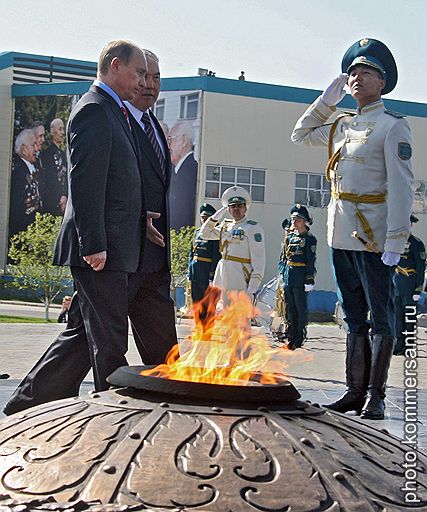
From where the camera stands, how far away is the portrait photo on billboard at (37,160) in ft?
142

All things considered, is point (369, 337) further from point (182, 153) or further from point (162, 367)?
point (182, 153)

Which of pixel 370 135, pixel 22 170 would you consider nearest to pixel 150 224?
pixel 370 135

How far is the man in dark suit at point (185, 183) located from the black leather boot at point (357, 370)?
34.4 m

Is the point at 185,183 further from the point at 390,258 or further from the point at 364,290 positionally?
the point at 390,258

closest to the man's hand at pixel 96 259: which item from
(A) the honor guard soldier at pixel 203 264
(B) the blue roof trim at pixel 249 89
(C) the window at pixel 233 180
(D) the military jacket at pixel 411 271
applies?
(D) the military jacket at pixel 411 271

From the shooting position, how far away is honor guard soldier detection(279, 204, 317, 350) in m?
14.0

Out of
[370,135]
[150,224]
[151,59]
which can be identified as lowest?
[150,224]

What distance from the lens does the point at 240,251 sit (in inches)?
462

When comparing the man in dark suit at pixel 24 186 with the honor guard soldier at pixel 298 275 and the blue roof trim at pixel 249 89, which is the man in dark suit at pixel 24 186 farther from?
the honor guard soldier at pixel 298 275

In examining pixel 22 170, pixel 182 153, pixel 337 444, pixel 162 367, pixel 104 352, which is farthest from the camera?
pixel 22 170

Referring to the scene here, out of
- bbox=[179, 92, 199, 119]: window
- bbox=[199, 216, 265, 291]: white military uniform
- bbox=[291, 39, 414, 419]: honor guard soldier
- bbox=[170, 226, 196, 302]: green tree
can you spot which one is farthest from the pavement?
bbox=[179, 92, 199, 119]: window

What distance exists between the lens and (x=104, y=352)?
12.1ft

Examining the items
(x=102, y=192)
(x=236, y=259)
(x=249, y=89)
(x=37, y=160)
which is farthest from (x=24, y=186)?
(x=102, y=192)

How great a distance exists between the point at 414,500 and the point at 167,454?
0.58m
